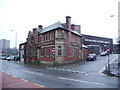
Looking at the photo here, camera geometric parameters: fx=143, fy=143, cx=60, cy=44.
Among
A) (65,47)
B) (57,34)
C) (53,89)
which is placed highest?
(57,34)

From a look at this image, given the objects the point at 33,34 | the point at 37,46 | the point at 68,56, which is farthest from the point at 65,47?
the point at 33,34

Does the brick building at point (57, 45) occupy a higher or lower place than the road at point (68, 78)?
higher

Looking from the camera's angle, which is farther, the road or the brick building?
the brick building

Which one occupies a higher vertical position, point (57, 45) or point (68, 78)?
point (57, 45)

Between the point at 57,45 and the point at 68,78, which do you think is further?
the point at 57,45

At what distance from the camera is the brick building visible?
32.7 metres

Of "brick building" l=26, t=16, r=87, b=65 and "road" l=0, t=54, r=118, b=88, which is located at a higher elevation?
"brick building" l=26, t=16, r=87, b=65

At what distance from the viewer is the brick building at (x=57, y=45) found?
32.7m

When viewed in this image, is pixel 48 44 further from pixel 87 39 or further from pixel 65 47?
pixel 87 39

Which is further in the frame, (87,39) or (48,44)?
(87,39)

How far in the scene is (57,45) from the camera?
32719mm

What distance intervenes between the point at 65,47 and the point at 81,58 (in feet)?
33.6

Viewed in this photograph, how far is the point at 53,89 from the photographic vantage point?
9.40m

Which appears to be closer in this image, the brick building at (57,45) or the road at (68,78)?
the road at (68,78)
